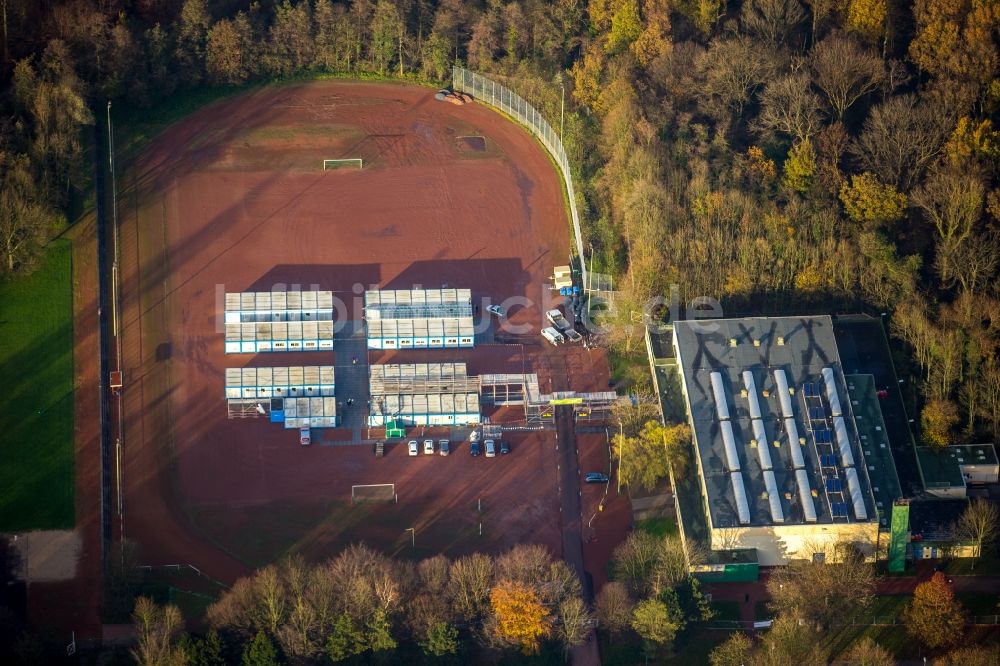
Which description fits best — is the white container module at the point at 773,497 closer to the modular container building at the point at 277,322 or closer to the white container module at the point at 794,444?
the white container module at the point at 794,444

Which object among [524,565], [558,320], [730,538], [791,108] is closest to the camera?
[524,565]

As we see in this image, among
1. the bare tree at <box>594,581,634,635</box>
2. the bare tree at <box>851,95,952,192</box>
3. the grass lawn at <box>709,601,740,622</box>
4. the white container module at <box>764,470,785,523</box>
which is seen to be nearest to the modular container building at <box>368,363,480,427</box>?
the bare tree at <box>594,581,634,635</box>

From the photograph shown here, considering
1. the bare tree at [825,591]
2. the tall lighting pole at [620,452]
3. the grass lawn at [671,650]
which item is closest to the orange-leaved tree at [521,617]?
the grass lawn at [671,650]

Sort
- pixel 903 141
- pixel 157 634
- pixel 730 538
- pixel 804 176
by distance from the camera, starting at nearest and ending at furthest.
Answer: pixel 157 634 < pixel 730 538 < pixel 903 141 < pixel 804 176

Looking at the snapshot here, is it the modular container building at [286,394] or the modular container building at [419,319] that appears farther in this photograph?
the modular container building at [419,319]

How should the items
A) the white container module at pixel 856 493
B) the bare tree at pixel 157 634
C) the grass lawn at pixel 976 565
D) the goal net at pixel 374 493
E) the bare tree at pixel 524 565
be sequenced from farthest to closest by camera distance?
the goal net at pixel 374 493, the grass lawn at pixel 976 565, the white container module at pixel 856 493, the bare tree at pixel 524 565, the bare tree at pixel 157 634

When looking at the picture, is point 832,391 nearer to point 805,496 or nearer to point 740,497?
point 805,496

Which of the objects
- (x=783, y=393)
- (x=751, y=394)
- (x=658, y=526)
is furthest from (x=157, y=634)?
(x=783, y=393)

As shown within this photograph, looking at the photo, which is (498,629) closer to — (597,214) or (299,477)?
(299,477)
